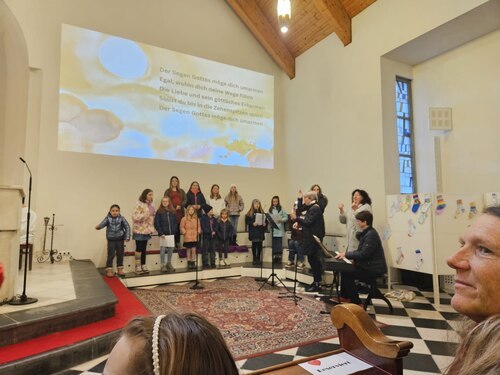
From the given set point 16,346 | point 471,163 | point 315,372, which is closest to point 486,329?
point 315,372

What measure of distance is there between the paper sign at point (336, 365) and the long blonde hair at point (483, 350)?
519 mm

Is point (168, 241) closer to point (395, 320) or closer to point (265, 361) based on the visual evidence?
point (265, 361)

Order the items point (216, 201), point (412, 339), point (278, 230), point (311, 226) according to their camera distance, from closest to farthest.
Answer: point (412, 339)
point (311, 226)
point (278, 230)
point (216, 201)

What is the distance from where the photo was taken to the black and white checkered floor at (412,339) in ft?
7.55

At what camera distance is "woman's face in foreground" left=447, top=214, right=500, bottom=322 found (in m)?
0.61

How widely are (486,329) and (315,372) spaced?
25.9 inches

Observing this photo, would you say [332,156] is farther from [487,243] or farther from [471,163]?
[487,243]

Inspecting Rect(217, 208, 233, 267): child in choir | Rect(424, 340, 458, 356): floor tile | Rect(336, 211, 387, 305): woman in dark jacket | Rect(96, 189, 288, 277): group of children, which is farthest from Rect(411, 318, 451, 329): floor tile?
Rect(217, 208, 233, 267): child in choir

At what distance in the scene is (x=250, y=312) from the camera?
355 cm

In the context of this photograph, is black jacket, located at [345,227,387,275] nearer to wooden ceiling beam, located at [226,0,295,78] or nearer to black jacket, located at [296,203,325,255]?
black jacket, located at [296,203,325,255]

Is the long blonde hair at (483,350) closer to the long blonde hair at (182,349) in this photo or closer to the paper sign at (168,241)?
the long blonde hair at (182,349)

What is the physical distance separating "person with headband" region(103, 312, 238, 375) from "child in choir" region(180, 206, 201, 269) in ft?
16.3

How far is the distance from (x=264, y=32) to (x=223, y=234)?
4623mm

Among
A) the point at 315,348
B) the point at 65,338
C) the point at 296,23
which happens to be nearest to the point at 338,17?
the point at 296,23
